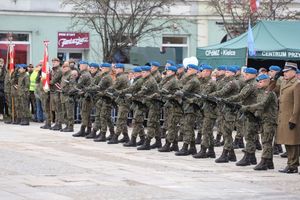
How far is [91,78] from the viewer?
22.9m

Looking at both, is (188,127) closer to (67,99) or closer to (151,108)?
(151,108)

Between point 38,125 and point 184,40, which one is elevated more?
point 184,40

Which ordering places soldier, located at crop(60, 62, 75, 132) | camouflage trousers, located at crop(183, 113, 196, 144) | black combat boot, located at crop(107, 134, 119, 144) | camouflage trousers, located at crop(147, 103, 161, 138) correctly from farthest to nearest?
1. soldier, located at crop(60, 62, 75, 132)
2. black combat boot, located at crop(107, 134, 119, 144)
3. camouflage trousers, located at crop(147, 103, 161, 138)
4. camouflage trousers, located at crop(183, 113, 196, 144)

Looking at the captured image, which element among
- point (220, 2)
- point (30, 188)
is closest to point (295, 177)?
point (30, 188)

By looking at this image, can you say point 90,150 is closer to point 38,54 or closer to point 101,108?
point 101,108

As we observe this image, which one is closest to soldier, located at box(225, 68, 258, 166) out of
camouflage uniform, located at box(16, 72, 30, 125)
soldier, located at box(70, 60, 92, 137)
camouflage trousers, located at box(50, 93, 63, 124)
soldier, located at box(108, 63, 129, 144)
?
soldier, located at box(108, 63, 129, 144)

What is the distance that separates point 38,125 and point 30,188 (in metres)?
13.8

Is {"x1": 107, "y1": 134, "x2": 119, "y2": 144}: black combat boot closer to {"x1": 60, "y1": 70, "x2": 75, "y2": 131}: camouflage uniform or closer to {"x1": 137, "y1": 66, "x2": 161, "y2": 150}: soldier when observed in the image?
{"x1": 137, "y1": 66, "x2": 161, "y2": 150}: soldier

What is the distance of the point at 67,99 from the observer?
24203mm


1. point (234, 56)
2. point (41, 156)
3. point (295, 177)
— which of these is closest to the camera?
point (295, 177)

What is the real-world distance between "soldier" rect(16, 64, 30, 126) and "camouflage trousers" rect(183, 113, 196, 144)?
9148mm

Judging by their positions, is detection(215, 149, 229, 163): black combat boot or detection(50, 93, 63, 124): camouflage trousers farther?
detection(50, 93, 63, 124): camouflage trousers

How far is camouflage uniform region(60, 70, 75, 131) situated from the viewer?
24.1 m

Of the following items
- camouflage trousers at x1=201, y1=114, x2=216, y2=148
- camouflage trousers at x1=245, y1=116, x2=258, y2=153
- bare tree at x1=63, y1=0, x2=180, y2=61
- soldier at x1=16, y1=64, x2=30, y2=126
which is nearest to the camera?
camouflage trousers at x1=245, y1=116, x2=258, y2=153
